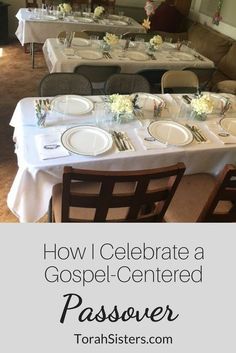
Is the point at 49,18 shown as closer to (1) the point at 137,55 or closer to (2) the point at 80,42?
(2) the point at 80,42

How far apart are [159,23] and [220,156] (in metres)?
3.98

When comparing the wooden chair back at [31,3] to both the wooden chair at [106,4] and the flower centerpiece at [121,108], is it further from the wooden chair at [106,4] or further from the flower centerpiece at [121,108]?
the flower centerpiece at [121,108]

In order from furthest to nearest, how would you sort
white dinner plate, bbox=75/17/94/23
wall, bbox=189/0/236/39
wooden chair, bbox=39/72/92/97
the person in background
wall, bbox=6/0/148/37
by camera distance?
the person in background
wall, bbox=6/0/148/37
wall, bbox=189/0/236/39
white dinner plate, bbox=75/17/94/23
wooden chair, bbox=39/72/92/97

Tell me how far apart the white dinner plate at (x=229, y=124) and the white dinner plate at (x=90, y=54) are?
1391 mm

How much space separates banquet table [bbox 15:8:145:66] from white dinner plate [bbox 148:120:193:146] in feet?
8.68

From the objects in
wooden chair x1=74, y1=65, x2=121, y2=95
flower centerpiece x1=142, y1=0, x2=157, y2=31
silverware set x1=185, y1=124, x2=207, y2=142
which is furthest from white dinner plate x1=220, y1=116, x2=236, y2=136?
flower centerpiece x1=142, y1=0, x2=157, y2=31

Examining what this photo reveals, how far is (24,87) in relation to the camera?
3.80m

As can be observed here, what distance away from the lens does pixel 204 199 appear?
5.88ft

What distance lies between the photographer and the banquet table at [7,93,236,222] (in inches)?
58.5

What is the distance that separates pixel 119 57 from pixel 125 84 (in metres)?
0.72

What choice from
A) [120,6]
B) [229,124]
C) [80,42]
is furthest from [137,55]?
[120,6]

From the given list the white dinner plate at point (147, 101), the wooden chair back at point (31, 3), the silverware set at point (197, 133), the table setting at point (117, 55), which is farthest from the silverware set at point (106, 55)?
the wooden chair back at point (31, 3)

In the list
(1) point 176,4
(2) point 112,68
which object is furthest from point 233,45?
(2) point 112,68

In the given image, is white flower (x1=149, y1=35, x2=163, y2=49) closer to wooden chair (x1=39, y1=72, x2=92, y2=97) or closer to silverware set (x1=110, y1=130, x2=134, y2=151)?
wooden chair (x1=39, y1=72, x2=92, y2=97)
